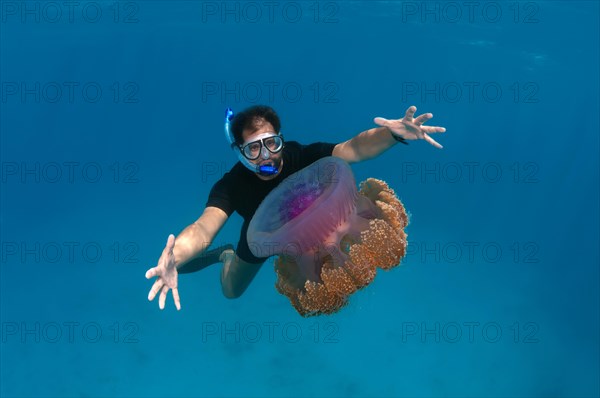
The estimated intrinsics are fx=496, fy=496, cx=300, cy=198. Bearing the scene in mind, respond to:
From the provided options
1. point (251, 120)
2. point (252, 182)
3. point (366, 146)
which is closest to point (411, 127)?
point (366, 146)

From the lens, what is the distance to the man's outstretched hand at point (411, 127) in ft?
16.0

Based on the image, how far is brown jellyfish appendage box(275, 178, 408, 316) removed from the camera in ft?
15.4

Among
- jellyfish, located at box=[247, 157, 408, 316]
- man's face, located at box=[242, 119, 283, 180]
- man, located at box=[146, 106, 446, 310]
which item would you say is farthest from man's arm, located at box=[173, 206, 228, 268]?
man's face, located at box=[242, 119, 283, 180]

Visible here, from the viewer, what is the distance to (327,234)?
483 cm

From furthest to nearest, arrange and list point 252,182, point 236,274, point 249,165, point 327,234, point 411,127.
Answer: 1. point 236,274
2. point 252,182
3. point 249,165
4. point 411,127
5. point 327,234

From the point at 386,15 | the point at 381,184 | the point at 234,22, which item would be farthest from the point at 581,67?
the point at 381,184

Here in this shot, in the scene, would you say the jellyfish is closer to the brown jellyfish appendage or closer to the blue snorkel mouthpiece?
the brown jellyfish appendage

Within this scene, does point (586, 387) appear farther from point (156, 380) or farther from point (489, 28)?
point (489, 28)

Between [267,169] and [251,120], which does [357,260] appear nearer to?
[267,169]

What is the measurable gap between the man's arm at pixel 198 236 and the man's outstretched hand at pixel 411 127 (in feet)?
6.25

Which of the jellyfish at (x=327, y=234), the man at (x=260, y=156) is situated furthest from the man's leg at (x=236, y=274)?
the jellyfish at (x=327, y=234)

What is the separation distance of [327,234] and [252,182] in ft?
4.20

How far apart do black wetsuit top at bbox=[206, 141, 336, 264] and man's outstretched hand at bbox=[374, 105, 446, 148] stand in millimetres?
920

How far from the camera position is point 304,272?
510 cm
